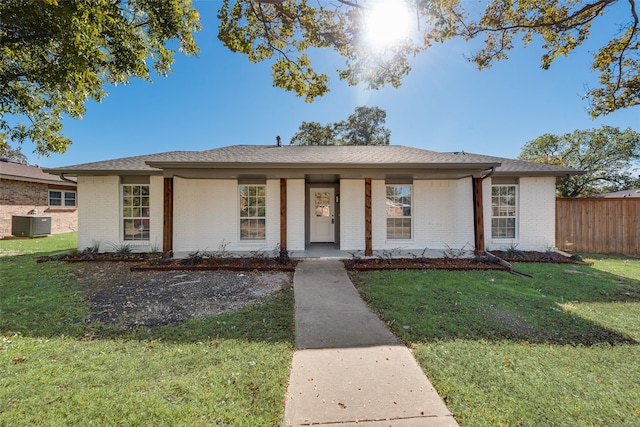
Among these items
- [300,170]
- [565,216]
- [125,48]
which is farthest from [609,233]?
[125,48]

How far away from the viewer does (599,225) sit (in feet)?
30.9

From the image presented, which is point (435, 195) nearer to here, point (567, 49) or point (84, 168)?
point (567, 49)

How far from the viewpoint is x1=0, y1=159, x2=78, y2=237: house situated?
1248 centimetres

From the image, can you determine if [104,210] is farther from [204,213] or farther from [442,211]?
[442,211]

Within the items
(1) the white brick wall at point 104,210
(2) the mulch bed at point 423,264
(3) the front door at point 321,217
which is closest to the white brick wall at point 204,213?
(1) the white brick wall at point 104,210

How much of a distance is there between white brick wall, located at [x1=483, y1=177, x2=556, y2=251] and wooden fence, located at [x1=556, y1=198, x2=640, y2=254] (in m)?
1.61

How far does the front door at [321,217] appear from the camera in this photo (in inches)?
373

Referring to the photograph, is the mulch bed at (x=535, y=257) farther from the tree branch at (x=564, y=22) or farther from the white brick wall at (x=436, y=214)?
the tree branch at (x=564, y=22)

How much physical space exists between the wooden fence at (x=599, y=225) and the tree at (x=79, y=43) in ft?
45.2

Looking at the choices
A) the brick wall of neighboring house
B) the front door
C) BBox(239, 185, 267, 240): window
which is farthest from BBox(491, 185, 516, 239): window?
the brick wall of neighboring house

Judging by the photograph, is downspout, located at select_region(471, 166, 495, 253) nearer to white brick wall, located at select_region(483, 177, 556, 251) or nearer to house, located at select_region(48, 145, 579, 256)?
house, located at select_region(48, 145, 579, 256)

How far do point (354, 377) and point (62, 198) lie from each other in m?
20.0

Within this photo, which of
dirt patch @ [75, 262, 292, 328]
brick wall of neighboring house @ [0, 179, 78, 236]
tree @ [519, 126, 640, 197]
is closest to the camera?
dirt patch @ [75, 262, 292, 328]

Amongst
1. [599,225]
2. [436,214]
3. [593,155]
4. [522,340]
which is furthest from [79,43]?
[593,155]
